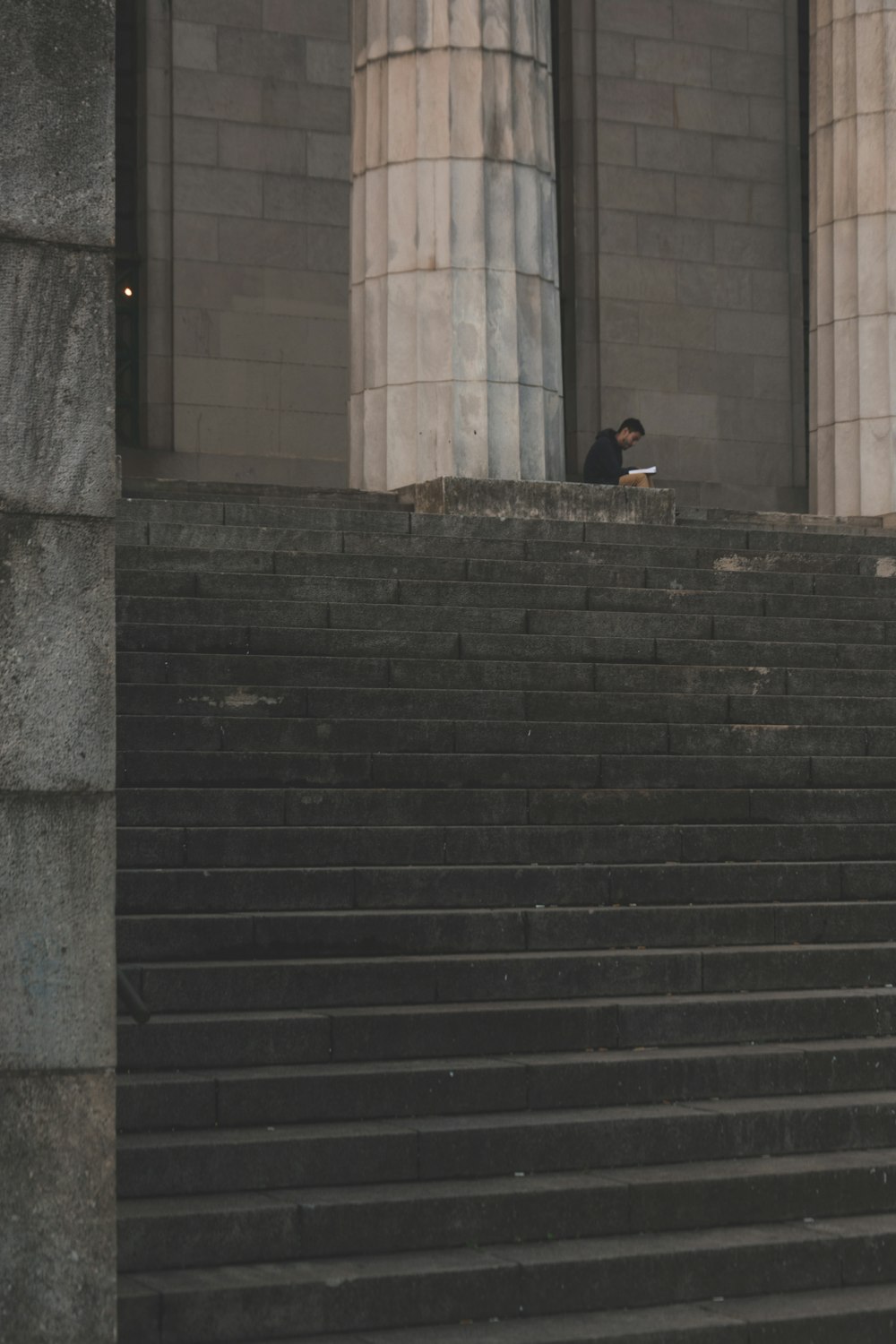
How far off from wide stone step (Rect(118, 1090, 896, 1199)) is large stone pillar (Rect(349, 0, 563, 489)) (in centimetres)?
982

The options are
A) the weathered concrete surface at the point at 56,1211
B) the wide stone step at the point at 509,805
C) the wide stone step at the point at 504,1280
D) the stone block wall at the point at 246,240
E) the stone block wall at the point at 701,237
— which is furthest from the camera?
the stone block wall at the point at 701,237

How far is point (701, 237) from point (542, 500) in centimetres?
1095

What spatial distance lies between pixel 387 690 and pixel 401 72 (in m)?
8.36

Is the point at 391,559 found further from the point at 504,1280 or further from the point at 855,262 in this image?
the point at 855,262

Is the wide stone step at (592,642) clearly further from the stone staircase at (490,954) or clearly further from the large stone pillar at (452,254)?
the large stone pillar at (452,254)

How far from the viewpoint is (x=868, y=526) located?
19.6 metres

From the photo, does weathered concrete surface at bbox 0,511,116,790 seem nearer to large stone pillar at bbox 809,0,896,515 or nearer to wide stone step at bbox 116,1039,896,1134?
wide stone step at bbox 116,1039,896,1134

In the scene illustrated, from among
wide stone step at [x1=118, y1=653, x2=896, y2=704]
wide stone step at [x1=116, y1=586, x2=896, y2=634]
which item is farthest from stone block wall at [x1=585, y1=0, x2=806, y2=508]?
wide stone step at [x1=118, y1=653, x2=896, y2=704]

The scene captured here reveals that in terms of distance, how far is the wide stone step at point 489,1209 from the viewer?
674 cm

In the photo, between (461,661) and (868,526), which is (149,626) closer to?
(461,661)

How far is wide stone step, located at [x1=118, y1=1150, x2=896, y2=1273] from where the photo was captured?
674cm

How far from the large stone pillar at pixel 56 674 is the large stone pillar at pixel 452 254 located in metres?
11.5

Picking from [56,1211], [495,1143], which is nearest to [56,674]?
[56,1211]

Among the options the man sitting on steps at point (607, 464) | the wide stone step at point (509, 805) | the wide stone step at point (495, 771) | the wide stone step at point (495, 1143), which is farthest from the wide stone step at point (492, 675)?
the man sitting on steps at point (607, 464)
